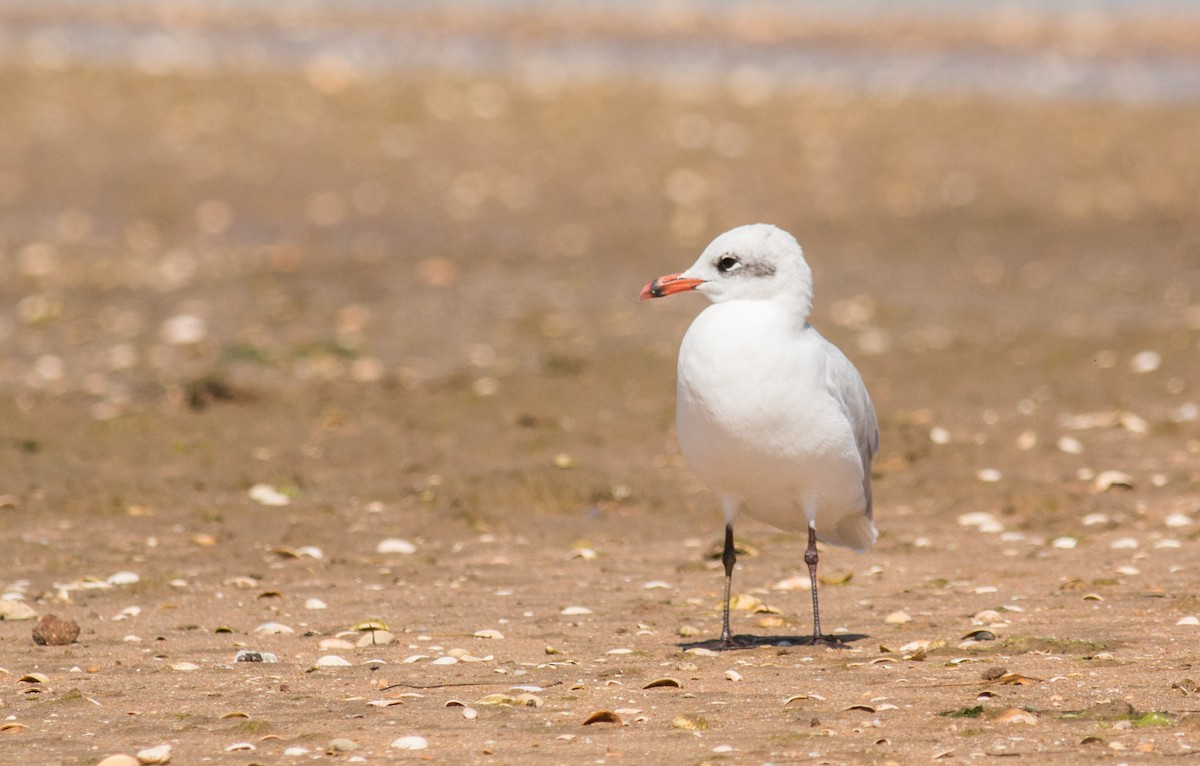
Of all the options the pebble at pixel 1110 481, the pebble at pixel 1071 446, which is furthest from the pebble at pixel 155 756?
the pebble at pixel 1071 446

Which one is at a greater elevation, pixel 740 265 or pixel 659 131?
pixel 659 131

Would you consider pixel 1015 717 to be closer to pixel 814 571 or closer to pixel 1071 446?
pixel 814 571

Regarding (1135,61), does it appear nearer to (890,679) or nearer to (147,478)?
(147,478)

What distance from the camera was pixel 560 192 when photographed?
18781mm

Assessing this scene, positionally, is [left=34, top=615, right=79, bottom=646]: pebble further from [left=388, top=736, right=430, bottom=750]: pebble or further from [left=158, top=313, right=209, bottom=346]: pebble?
[left=158, top=313, right=209, bottom=346]: pebble

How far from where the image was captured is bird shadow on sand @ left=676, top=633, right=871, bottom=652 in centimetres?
675

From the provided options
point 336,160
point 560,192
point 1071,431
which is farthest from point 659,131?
point 1071,431

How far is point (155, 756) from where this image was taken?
5105 mm

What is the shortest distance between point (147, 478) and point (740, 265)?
14.6 ft

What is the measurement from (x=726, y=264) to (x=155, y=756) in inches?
111

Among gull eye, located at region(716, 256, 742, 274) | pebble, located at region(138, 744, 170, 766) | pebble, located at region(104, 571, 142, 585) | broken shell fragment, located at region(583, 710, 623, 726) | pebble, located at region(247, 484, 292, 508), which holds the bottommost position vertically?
pebble, located at region(138, 744, 170, 766)

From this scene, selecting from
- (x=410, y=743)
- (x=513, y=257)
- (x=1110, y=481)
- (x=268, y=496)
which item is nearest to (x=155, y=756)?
(x=410, y=743)

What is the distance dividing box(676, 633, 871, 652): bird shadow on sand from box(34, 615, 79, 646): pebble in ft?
7.75

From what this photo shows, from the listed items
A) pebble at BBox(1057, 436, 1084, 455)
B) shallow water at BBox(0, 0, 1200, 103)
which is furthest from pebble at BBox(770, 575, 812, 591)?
shallow water at BBox(0, 0, 1200, 103)
